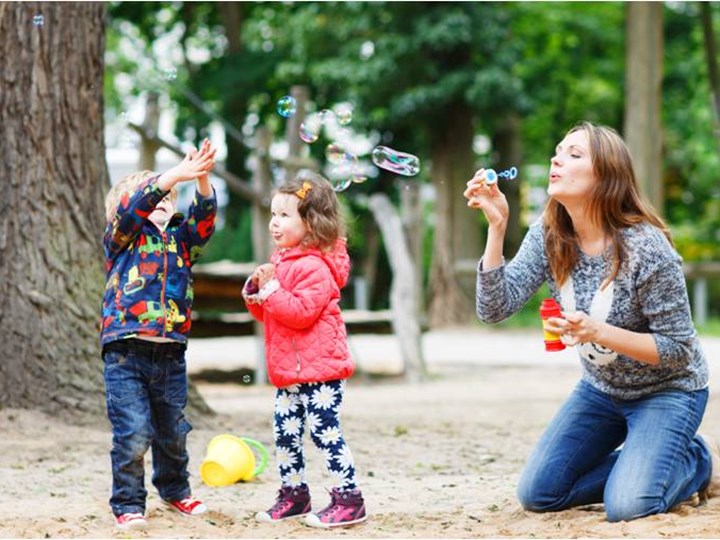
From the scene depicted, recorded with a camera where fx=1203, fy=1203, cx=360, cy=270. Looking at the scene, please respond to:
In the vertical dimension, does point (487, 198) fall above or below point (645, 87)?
below

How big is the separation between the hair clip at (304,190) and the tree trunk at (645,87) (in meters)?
12.2

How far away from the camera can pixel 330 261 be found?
421 centimetres

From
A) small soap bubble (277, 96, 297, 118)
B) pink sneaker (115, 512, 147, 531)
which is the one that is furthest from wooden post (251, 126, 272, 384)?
pink sneaker (115, 512, 147, 531)

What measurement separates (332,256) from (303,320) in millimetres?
297

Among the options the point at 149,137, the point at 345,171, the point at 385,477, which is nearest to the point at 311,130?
the point at 345,171

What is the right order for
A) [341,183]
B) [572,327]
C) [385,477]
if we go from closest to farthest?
[572,327] < [341,183] < [385,477]

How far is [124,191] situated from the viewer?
4164mm

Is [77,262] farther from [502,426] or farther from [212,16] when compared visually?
[212,16]

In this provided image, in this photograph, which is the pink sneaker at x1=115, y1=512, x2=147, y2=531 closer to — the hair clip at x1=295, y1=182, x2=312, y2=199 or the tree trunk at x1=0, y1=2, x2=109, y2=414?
the hair clip at x1=295, y1=182, x2=312, y2=199

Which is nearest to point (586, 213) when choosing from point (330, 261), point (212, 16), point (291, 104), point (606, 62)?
point (330, 261)

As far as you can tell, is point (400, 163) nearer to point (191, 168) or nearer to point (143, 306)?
point (191, 168)

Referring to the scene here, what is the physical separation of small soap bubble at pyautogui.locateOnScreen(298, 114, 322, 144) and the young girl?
597mm

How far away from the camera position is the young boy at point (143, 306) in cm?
→ 406

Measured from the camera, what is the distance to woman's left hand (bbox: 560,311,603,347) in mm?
3639
